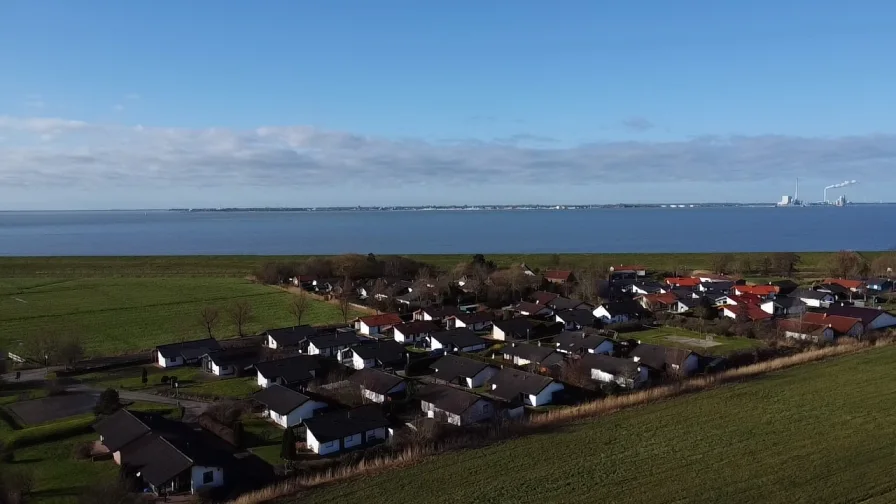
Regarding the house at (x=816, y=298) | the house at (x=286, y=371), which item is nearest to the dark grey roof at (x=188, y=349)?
the house at (x=286, y=371)

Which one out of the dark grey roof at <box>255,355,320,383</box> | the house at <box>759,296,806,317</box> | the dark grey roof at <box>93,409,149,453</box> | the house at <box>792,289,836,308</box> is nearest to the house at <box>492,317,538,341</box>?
the dark grey roof at <box>255,355,320,383</box>

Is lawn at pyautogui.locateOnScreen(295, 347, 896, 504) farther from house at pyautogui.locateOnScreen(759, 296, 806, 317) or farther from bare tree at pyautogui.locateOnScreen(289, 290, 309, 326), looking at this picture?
bare tree at pyautogui.locateOnScreen(289, 290, 309, 326)

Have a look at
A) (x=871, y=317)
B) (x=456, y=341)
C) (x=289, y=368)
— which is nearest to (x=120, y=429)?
(x=289, y=368)

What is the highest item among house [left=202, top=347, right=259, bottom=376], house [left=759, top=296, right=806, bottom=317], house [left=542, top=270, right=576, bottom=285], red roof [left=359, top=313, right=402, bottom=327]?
house [left=542, top=270, right=576, bottom=285]

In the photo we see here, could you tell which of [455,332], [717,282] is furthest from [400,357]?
[717,282]

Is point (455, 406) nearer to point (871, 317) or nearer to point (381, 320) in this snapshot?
point (381, 320)

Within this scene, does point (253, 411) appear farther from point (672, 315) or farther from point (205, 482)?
point (672, 315)
